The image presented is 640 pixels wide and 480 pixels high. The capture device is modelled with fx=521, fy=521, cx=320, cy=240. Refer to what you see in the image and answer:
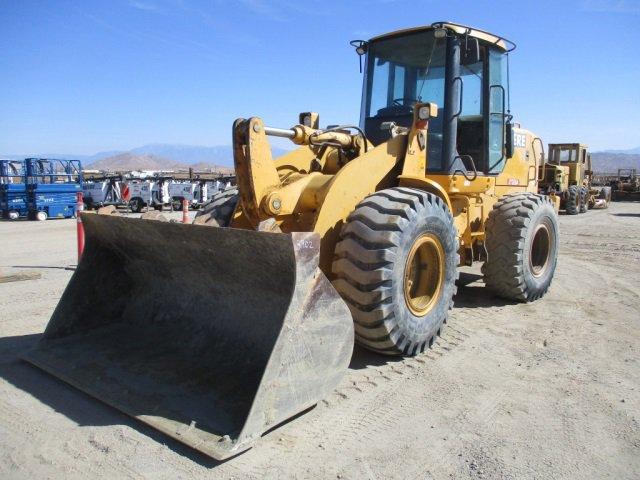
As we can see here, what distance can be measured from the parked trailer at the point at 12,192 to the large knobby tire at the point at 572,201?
2102 centimetres

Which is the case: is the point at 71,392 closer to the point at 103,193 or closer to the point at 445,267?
the point at 445,267

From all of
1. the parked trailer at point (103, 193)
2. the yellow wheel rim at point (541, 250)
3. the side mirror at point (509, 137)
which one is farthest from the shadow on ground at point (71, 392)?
the parked trailer at point (103, 193)

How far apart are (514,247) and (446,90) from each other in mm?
1848

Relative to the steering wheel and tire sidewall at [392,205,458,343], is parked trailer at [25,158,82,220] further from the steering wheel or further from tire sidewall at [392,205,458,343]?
tire sidewall at [392,205,458,343]

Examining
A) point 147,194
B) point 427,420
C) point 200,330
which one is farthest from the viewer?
point 147,194

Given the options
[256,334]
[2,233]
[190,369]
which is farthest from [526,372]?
[2,233]

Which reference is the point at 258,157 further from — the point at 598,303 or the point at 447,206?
the point at 598,303

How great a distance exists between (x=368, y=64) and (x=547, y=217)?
9.32ft

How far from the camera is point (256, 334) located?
3615 mm

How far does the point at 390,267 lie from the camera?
3676mm

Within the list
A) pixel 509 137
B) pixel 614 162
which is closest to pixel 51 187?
pixel 509 137

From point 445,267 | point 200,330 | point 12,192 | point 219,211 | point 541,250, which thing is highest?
point 12,192

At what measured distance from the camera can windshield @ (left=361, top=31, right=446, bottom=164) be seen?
5320mm

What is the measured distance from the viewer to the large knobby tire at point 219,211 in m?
4.77
